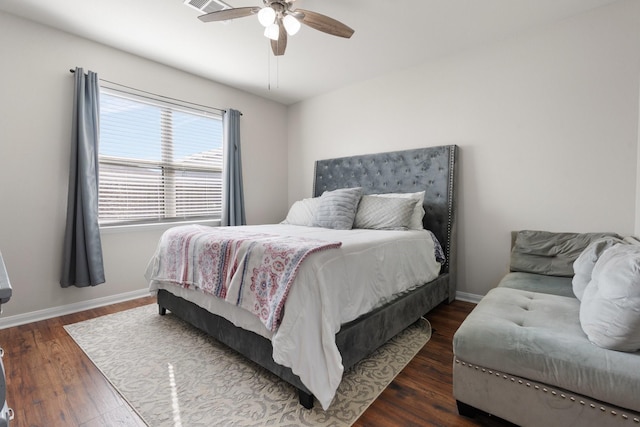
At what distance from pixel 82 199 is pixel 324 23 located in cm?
256

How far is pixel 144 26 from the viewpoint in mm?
2553

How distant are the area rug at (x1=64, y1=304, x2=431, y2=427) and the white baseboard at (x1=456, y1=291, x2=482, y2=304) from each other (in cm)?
81

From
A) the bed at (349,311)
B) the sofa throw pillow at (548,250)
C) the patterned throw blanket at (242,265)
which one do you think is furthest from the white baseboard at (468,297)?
the patterned throw blanket at (242,265)

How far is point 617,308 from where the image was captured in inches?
42.8

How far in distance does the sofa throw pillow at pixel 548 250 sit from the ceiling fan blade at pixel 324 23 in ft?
7.23

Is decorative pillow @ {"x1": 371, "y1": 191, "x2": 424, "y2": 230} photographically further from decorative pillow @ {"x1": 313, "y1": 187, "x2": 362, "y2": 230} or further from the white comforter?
the white comforter

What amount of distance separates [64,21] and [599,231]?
4.74 m

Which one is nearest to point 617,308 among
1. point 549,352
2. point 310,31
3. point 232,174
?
point 549,352

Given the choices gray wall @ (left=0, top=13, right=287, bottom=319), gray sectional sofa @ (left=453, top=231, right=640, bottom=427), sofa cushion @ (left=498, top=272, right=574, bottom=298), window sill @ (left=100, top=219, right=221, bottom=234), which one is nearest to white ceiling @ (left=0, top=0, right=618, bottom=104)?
gray wall @ (left=0, top=13, right=287, bottom=319)

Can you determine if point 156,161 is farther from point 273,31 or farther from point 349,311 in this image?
point 349,311

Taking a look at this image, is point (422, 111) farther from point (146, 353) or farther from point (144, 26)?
point (146, 353)

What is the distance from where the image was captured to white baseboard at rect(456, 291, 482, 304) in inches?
116

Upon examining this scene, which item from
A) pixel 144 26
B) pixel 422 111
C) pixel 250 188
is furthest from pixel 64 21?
pixel 422 111

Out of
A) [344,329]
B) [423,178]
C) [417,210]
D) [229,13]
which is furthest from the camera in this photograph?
[423,178]
